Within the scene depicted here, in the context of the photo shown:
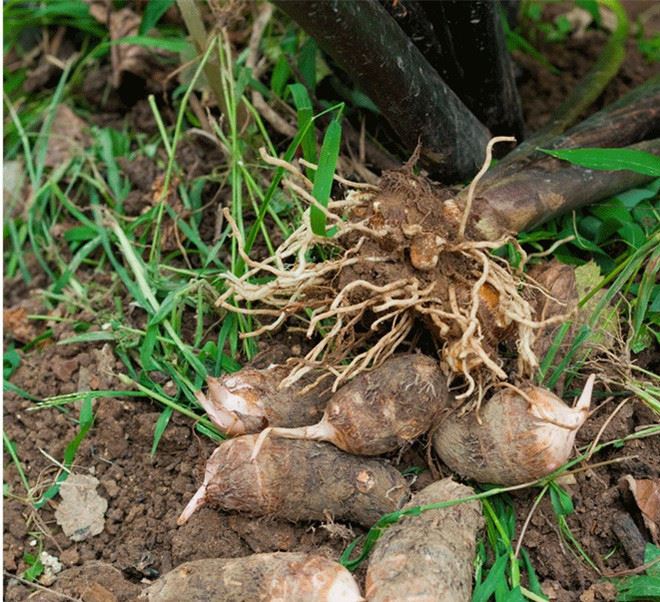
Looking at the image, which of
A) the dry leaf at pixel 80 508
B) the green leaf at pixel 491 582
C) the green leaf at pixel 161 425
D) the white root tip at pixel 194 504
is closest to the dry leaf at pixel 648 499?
the green leaf at pixel 491 582

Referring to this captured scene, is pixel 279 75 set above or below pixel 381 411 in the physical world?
above

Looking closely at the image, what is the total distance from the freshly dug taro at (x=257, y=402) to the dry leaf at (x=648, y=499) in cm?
59

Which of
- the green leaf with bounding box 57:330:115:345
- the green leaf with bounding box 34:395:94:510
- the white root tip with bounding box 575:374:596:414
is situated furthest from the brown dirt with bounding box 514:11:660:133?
the green leaf with bounding box 34:395:94:510

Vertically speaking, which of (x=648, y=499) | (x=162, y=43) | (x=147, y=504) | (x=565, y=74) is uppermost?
(x=162, y=43)

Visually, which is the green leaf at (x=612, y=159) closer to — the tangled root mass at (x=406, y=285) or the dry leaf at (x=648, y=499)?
the tangled root mass at (x=406, y=285)

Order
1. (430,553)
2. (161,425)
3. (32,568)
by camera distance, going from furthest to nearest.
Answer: (161,425) → (32,568) → (430,553)

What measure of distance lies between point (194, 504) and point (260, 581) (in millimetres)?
214

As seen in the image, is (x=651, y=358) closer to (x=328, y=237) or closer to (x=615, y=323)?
(x=615, y=323)

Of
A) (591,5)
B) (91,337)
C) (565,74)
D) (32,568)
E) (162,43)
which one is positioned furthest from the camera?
(565,74)

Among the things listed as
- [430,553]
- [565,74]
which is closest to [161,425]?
[430,553]

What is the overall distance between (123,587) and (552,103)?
1780 millimetres

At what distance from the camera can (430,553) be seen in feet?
5.04

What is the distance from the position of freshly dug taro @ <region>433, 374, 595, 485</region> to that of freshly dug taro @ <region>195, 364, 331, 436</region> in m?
0.27

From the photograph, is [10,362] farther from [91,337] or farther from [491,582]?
[491,582]
